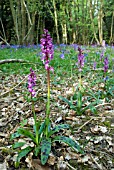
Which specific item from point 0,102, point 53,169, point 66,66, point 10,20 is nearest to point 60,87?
point 0,102

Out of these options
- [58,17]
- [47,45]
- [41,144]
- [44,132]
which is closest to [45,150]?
[41,144]

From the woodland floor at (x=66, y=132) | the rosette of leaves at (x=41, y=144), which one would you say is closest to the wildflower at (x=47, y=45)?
the rosette of leaves at (x=41, y=144)

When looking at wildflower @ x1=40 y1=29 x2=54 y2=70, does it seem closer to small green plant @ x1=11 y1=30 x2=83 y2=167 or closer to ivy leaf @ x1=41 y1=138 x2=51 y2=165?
small green plant @ x1=11 y1=30 x2=83 y2=167

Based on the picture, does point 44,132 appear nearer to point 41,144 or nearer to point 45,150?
point 41,144

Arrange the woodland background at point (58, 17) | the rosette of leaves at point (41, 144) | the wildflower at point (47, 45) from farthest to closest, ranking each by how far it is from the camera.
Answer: the woodland background at point (58, 17) → the rosette of leaves at point (41, 144) → the wildflower at point (47, 45)

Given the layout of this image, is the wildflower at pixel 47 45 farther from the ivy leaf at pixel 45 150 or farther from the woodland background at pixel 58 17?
the woodland background at pixel 58 17

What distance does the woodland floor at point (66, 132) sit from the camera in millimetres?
1954

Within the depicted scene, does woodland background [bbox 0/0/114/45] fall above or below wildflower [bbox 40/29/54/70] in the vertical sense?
below

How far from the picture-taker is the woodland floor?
195cm

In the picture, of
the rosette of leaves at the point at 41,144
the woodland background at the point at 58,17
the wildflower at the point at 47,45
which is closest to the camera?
the wildflower at the point at 47,45

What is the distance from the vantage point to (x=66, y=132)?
246 cm

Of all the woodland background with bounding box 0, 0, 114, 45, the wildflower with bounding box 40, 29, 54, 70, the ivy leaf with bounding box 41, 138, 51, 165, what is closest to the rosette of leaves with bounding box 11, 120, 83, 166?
the ivy leaf with bounding box 41, 138, 51, 165

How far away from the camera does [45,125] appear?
82.1 inches

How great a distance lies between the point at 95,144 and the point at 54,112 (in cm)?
92
